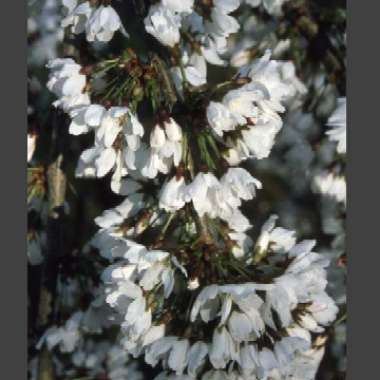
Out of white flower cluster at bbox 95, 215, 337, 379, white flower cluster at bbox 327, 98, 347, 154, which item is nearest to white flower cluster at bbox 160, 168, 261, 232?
white flower cluster at bbox 95, 215, 337, 379

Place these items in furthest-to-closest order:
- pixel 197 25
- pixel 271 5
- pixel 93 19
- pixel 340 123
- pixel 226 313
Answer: pixel 271 5 → pixel 340 123 → pixel 197 25 → pixel 93 19 → pixel 226 313

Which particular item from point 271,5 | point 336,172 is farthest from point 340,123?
point 271,5

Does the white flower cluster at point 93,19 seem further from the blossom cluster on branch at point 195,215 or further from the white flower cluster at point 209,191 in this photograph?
the white flower cluster at point 209,191

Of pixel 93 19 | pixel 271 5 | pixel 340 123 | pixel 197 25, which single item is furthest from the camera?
pixel 271 5

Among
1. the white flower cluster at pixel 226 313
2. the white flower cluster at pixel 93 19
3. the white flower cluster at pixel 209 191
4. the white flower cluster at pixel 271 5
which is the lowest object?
the white flower cluster at pixel 226 313

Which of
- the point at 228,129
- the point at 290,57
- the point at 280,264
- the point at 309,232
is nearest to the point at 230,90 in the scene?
the point at 228,129

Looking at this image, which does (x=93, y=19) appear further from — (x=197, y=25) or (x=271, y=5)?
(x=271, y=5)

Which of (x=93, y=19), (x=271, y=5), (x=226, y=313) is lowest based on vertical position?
(x=226, y=313)

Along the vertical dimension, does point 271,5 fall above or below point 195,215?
above

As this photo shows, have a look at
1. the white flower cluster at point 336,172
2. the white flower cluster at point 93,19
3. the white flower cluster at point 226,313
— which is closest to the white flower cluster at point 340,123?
the white flower cluster at point 336,172

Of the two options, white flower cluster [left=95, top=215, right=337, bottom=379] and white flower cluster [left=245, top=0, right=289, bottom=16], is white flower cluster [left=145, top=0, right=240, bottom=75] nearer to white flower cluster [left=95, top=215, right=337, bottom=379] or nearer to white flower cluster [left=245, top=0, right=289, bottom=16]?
white flower cluster [left=245, top=0, right=289, bottom=16]
